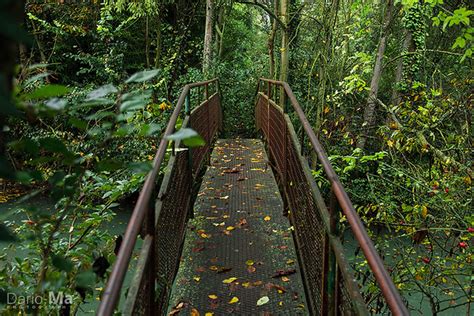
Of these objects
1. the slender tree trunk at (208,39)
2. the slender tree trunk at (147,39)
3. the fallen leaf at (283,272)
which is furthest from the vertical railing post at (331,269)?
the slender tree trunk at (147,39)

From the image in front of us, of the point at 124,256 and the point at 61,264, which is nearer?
the point at 61,264

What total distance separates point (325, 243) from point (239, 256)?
1.68 meters

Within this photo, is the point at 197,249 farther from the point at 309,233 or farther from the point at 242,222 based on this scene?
the point at 309,233

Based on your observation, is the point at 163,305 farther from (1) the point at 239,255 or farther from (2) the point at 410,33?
(2) the point at 410,33

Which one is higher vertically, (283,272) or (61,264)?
(61,264)

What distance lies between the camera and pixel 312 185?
2834 millimetres

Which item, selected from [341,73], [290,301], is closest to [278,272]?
[290,301]

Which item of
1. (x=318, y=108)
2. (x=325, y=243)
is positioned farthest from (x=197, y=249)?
(x=318, y=108)

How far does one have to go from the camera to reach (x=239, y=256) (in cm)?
396

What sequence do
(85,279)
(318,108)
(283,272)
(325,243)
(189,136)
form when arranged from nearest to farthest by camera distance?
(189,136)
(85,279)
(325,243)
(283,272)
(318,108)

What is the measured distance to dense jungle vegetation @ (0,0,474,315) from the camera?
4.15 meters

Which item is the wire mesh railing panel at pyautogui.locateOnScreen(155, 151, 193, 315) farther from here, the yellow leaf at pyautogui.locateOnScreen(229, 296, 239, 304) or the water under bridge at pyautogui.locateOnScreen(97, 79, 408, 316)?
the yellow leaf at pyautogui.locateOnScreen(229, 296, 239, 304)

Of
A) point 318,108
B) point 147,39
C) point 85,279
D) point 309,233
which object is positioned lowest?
point 309,233

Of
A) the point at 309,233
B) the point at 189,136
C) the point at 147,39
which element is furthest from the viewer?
the point at 147,39
